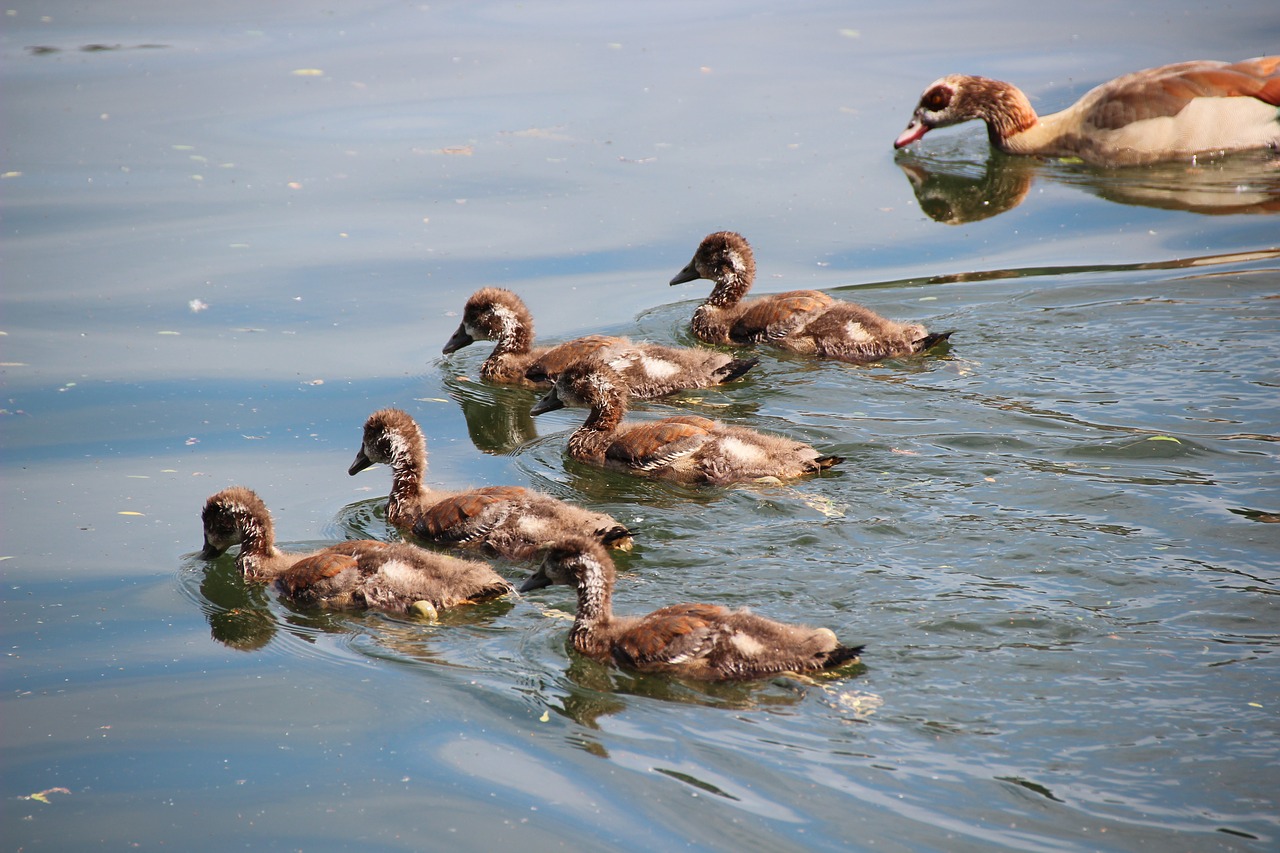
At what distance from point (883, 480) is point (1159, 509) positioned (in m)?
1.49

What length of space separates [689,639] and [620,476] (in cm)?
258

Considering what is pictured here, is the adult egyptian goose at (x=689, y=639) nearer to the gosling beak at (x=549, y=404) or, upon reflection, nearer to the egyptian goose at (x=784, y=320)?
the gosling beak at (x=549, y=404)

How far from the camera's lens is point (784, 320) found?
10414 millimetres

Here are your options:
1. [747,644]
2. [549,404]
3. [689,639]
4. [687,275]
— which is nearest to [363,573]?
[689,639]

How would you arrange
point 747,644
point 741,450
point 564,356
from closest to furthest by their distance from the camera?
1. point 747,644
2. point 741,450
3. point 564,356

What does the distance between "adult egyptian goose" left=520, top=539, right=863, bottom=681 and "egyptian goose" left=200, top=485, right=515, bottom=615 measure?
25.2 inches

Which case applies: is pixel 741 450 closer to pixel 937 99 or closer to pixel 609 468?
pixel 609 468

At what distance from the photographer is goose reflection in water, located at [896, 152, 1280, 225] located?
13148 millimetres

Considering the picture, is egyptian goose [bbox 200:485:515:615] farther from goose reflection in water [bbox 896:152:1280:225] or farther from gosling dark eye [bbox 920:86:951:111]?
gosling dark eye [bbox 920:86:951:111]

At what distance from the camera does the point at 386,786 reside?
5742 mm

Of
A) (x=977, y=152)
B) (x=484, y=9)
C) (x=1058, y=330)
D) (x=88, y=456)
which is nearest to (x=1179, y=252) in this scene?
(x=1058, y=330)

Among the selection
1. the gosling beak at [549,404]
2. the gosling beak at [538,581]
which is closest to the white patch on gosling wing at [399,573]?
the gosling beak at [538,581]

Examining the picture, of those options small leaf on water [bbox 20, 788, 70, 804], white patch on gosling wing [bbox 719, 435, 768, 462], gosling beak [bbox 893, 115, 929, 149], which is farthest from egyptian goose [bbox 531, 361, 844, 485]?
gosling beak [bbox 893, 115, 929, 149]

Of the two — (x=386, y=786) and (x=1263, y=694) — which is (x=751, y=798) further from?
(x=1263, y=694)
